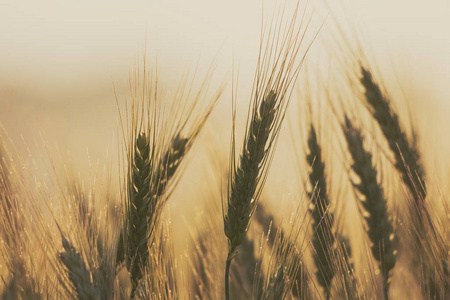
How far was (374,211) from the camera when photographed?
193cm

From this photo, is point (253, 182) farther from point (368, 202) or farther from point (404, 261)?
point (404, 261)

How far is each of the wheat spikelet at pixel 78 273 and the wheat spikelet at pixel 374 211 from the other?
940mm

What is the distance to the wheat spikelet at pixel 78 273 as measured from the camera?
144 centimetres

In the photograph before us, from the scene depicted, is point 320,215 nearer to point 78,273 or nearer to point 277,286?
point 277,286

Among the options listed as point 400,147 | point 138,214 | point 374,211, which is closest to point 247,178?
point 138,214

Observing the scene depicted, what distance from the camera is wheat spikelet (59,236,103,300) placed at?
1.44 m

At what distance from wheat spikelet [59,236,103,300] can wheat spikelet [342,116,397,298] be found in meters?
0.94

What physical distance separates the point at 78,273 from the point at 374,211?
3.23 ft

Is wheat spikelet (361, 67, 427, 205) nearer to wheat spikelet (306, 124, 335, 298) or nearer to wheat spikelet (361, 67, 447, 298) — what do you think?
wheat spikelet (361, 67, 447, 298)

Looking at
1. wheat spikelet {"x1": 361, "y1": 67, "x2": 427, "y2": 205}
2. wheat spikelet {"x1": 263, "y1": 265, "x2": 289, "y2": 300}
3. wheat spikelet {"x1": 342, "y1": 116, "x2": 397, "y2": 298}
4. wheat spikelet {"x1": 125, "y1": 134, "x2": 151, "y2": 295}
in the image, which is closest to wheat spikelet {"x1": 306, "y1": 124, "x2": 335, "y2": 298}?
wheat spikelet {"x1": 342, "y1": 116, "x2": 397, "y2": 298}

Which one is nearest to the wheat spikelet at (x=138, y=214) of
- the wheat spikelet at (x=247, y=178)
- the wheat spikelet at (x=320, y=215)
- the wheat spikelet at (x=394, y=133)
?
the wheat spikelet at (x=247, y=178)

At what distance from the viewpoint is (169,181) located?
1757mm

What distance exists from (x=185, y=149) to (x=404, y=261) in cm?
114

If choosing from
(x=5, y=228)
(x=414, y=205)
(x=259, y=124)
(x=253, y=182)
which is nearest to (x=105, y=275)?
(x=5, y=228)
